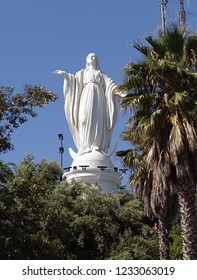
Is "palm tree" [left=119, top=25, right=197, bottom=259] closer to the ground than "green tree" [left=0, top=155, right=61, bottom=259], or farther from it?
farther from it

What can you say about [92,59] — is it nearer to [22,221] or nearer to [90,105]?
[90,105]

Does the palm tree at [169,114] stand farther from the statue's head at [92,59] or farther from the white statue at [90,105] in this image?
the statue's head at [92,59]

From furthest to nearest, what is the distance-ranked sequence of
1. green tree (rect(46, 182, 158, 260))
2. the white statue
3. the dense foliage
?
the white statue < green tree (rect(46, 182, 158, 260)) < the dense foliage

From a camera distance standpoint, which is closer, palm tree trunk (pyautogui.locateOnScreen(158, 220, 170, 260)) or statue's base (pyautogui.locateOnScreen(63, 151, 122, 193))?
palm tree trunk (pyautogui.locateOnScreen(158, 220, 170, 260))

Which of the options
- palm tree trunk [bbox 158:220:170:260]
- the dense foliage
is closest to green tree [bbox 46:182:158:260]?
Result: the dense foliage

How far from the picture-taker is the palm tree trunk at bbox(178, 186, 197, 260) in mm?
16203

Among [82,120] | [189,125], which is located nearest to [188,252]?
[189,125]

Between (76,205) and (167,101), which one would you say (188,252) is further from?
(76,205)

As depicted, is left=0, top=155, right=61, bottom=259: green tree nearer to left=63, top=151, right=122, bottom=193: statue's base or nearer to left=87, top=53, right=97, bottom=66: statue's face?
left=63, top=151, right=122, bottom=193: statue's base

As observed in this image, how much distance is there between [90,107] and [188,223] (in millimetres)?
17447

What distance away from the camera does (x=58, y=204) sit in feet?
82.5

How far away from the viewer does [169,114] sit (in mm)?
17375

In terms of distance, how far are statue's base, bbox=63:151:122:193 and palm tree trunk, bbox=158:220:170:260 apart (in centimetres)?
826
